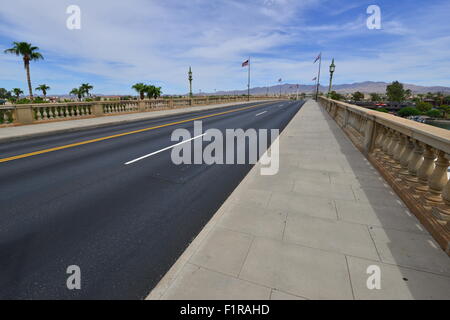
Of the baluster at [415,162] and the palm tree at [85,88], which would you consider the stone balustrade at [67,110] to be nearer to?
the baluster at [415,162]

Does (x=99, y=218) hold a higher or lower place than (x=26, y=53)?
lower

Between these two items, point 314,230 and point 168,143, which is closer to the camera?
point 314,230

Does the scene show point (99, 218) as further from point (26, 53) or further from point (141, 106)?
point (26, 53)

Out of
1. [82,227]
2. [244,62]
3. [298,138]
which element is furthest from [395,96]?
[82,227]

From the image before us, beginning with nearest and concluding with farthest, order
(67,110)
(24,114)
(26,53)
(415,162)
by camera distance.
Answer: (415,162) < (24,114) < (67,110) < (26,53)

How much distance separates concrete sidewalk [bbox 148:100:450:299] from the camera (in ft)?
7.24

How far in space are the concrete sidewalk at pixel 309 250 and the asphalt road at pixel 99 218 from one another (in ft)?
1.34

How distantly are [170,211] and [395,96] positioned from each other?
17687cm

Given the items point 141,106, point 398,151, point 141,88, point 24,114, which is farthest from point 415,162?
point 141,88

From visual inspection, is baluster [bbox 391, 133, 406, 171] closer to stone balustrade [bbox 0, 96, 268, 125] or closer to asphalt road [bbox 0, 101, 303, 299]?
asphalt road [bbox 0, 101, 303, 299]

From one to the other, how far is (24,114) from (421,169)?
1725 cm

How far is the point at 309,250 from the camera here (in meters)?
2.77
